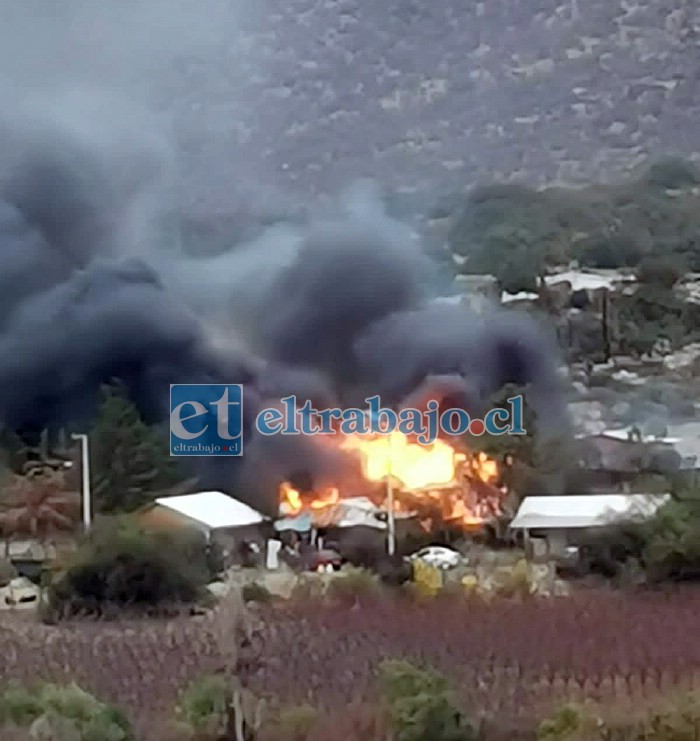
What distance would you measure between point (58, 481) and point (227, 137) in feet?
3.63

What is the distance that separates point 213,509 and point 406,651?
684mm

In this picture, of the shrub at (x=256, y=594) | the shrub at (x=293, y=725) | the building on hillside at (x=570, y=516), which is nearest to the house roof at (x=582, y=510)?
the building on hillside at (x=570, y=516)

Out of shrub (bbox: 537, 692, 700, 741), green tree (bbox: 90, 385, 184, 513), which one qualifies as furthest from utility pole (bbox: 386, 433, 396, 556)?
shrub (bbox: 537, 692, 700, 741)

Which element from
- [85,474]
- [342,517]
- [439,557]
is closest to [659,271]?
[439,557]

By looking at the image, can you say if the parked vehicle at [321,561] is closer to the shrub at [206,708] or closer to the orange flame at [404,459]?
the orange flame at [404,459]

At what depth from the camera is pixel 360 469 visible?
416 cm

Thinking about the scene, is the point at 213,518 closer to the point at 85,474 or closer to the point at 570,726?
the point at 85,474

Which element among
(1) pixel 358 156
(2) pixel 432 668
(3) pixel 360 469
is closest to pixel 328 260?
(1) pixel 358 156

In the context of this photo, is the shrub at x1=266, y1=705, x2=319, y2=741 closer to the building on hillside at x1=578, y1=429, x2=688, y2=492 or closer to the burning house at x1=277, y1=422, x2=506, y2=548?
the burning house at x1=277, y1=422, x2=506, y2=548

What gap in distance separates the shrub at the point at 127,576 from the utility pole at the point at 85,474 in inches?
4.8

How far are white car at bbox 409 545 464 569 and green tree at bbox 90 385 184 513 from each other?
0.71 metres

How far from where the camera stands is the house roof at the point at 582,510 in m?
4.18

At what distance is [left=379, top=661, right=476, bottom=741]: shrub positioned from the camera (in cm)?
361

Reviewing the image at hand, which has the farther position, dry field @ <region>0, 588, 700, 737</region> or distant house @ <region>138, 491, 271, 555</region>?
distant house @ <region>138, 491, 271, 555</region>
